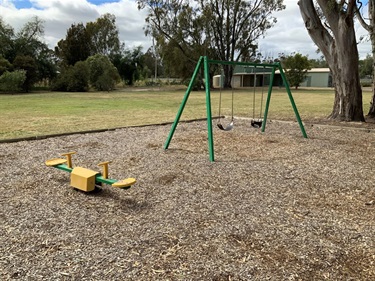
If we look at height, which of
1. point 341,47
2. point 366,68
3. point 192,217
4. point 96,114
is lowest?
point 192,217

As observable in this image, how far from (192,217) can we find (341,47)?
7107mm

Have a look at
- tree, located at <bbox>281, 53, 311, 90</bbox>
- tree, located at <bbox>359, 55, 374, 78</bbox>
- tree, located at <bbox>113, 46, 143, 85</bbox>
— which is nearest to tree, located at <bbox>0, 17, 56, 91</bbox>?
tree, located at <bbox>113, 46, 143, 85</bbox>

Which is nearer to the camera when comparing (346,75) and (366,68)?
(346,75)

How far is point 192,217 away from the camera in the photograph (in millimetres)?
2533

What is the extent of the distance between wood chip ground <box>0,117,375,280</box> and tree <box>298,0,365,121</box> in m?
3.84

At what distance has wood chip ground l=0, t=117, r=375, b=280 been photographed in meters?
1.86

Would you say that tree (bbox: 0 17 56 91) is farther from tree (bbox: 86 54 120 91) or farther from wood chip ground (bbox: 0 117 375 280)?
wood chip ground (bbox: 0 117 375 280)

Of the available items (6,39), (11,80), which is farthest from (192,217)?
(6,39)

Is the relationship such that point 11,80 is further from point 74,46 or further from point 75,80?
point 74,46

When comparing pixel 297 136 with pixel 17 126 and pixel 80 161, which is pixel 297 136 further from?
pixel 17 126

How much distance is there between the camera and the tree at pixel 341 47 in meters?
7.73

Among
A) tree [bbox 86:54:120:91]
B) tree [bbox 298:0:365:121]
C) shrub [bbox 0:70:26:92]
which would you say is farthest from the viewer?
tree [bbox 86:54:120:91]

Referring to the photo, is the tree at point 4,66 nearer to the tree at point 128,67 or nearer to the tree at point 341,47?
the tree at point 128,67

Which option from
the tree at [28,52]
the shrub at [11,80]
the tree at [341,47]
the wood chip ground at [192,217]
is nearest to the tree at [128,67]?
the tree at [28,52]
